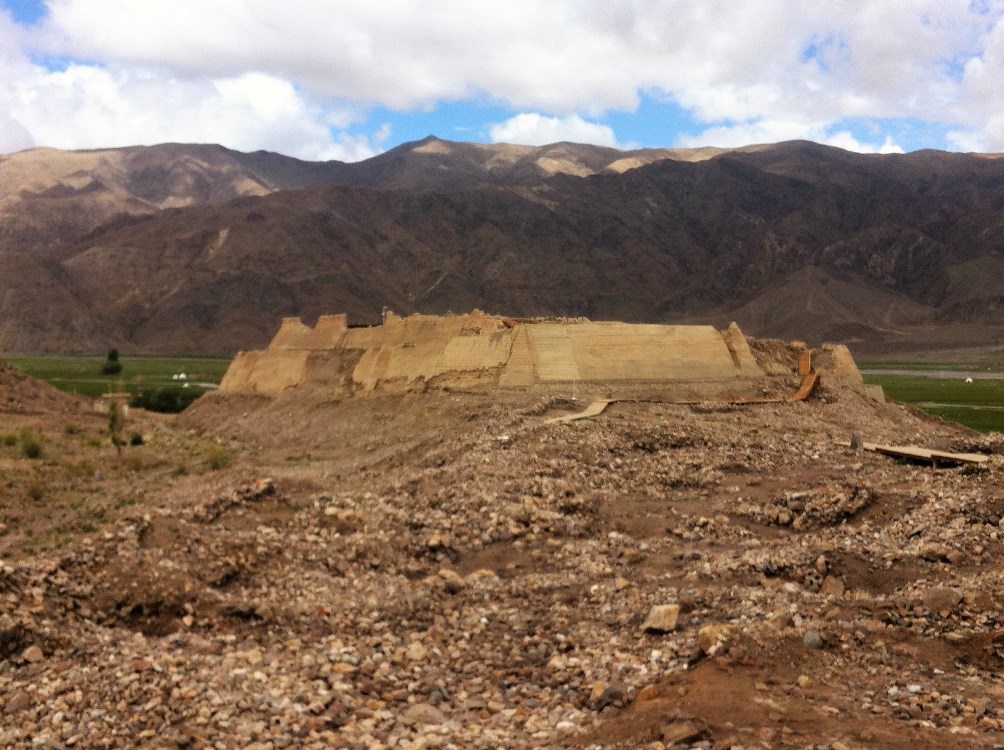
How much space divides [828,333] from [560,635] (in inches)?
3989

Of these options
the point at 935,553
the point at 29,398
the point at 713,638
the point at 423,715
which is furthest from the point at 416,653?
the point at 29,398

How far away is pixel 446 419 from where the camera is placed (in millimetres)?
25625

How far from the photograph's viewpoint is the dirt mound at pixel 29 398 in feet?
125

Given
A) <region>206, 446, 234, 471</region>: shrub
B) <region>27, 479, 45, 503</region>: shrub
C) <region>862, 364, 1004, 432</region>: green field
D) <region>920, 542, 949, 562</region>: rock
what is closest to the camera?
<region>920, 542, 949, 562</region>: rock

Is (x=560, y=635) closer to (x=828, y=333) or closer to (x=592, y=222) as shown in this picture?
(x=828, y=333)

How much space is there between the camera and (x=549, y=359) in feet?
88.4

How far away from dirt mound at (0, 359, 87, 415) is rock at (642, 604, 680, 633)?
32906 mm

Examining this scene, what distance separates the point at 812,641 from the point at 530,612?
3.39 m

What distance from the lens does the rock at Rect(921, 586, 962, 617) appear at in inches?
373

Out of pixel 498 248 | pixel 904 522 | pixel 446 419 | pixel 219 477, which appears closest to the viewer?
pixel 904 522

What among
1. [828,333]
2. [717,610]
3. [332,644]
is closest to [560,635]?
[717,610]

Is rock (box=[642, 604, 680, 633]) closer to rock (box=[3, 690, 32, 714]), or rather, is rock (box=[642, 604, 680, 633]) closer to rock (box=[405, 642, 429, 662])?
rock (box=[405, 642, 429, 662])

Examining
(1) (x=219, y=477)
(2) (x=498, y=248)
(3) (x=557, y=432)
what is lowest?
(1) (x=219, y=477)

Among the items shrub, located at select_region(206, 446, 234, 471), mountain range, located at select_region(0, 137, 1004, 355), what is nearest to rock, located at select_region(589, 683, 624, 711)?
shrub, located at select_region(206, 446, 234, 471)
